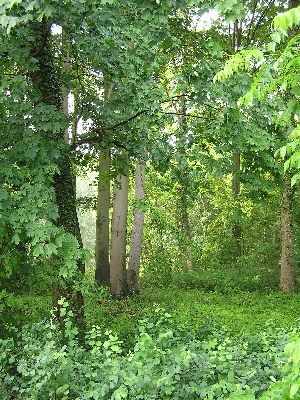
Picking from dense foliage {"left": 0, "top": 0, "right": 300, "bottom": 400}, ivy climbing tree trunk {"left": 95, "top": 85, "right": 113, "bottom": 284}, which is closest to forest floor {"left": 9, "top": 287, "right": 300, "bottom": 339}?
dense foliage {"left": 0, "top": 0, "right": 300, "bottom": 400}

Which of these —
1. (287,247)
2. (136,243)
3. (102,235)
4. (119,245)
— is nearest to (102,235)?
(102,235)

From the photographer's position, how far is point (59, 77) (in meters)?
8.43

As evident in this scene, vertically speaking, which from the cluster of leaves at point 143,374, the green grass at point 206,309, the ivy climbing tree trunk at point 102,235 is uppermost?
the ivy climbing tree trunk at point 102,235

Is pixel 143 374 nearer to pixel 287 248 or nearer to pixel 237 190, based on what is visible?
pixel 287 248

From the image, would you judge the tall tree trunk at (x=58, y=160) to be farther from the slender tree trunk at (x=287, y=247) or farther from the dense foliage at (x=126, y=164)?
the slender tree trunk at (x=287, y=247)

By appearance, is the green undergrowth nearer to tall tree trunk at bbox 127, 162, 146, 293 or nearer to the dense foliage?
the dense foliage

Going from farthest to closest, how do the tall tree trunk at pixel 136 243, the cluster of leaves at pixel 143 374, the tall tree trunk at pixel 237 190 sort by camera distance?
the tall tree trunk at pixel 237 190, the tall tree trunk at pixel 136 243, the cluster of leaves at pixel 143 374

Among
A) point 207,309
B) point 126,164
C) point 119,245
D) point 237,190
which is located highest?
point 237,190

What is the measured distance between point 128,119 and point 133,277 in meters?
8.95

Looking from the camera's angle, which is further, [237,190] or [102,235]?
[237,190]

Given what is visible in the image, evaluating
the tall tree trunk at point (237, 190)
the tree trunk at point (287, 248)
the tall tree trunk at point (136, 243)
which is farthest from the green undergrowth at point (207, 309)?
the tall tree trunk at point (237, 190)

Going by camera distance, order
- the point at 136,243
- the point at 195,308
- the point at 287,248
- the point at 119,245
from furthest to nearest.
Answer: the point at 136,243 < the point at 287,248 < the point at 119,245 < the point at 195,308

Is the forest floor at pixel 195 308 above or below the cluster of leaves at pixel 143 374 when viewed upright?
below

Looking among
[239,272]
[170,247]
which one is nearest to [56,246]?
[239,272]
